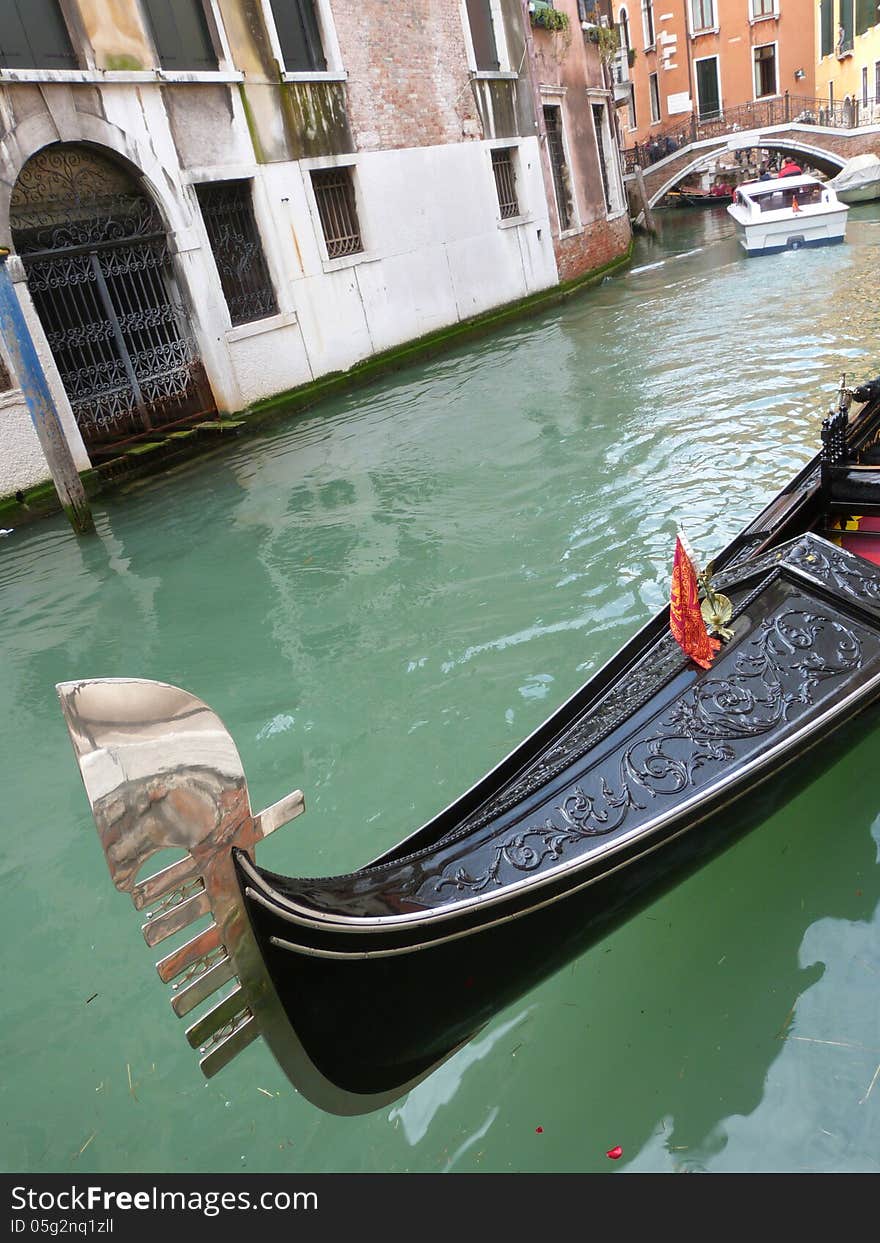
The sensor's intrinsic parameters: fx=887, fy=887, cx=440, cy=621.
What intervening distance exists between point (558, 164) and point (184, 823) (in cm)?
1203

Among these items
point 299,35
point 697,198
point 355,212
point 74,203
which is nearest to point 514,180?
point 355,212

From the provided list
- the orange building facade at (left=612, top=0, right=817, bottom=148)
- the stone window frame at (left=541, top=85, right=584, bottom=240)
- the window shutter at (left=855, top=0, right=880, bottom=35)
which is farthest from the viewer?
the orange building facade at (left=612, top=0, right=817, bottom=148)

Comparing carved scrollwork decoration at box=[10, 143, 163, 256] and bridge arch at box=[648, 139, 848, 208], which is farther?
bridge arch at box=[648, 139, 848, 208]

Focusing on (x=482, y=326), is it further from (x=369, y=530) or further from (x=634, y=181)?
(x=634, y=181)

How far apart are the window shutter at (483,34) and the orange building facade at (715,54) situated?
1213 centimetres

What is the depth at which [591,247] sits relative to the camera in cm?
1192

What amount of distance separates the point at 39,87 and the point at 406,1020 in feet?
20.1

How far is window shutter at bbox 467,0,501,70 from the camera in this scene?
930 centimetres

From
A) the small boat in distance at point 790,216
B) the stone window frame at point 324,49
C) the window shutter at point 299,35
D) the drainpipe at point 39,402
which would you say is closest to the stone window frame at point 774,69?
the small boat in distance at point 790,216

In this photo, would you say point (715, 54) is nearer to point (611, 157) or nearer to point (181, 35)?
point (611, 157)

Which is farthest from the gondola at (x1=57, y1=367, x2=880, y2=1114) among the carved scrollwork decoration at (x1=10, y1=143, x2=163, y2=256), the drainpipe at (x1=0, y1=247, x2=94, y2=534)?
the carved scrollwork decoration at (x1=10, y1=143, x2=163, y2=256)

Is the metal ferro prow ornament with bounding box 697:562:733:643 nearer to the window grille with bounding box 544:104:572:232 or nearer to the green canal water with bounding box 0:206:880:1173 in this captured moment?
the green canal water with bounding box 0:206:880:1173

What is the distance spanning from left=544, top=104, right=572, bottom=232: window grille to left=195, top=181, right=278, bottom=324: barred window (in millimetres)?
5263
